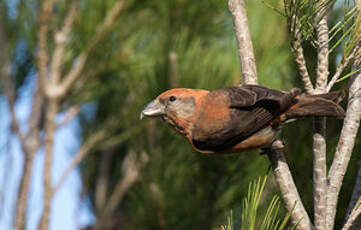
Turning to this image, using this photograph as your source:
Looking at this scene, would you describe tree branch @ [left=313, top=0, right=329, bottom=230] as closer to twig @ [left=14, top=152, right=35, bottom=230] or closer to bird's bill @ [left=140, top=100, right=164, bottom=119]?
bird's bill @ [left=140, top=100, right=164, bottom=119]

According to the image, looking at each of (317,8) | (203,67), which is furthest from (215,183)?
(317,8)

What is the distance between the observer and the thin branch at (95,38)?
3.12 m

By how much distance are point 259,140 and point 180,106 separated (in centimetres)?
45

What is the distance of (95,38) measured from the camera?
3.12 meters

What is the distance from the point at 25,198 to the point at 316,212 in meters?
1.81

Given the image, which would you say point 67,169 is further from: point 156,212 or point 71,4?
point 71,4

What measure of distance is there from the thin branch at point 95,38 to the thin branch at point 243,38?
1.53 m

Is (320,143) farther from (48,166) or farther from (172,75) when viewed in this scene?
(48,166)

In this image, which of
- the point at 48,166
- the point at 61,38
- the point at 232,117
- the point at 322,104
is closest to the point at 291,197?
the point at 322,104

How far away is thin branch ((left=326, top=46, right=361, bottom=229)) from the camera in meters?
1.41

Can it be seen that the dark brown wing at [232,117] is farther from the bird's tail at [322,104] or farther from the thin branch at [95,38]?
the thin branch at [95,38]

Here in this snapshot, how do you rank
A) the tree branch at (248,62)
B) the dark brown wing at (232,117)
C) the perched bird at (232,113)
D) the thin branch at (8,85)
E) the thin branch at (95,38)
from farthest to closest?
the thin branch at (95,38), the thin branch at (8,85), the dark brown wing at (232,117), the perched bird at (232,113), the tree branch at (248,62)

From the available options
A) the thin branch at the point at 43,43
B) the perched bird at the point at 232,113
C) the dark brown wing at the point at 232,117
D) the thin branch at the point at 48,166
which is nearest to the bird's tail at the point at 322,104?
the perched bird at the point at 232,113

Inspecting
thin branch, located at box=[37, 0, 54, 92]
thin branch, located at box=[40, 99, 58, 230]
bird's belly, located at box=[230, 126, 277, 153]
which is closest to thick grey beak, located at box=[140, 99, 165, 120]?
bird's belly, located at box=[230, 126, 277, 153]
